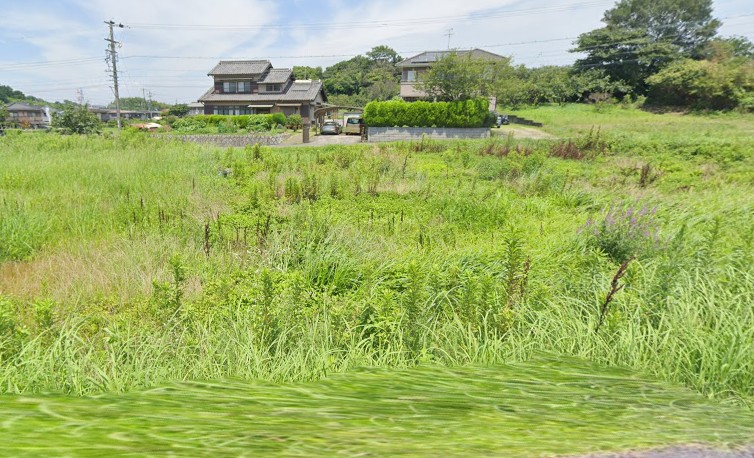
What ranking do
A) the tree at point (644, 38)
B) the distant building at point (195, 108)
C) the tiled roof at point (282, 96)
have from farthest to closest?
1. the distant building at point (195, 108)
2. the tiled roof at point (282, 96)
3. the tree at point (644, 38)

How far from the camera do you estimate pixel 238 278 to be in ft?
12.8

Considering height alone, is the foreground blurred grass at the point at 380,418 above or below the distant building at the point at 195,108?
below

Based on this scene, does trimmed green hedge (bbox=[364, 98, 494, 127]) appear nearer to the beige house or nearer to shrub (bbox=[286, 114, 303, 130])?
shrub (bbox=[286, 114, 303, 130])

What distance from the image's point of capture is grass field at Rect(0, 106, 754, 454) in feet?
6.64

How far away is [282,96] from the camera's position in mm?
44375

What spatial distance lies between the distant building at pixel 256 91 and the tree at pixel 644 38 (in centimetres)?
3040

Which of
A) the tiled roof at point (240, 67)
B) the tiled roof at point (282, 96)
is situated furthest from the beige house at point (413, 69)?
the tiled roof at point (240, 67)

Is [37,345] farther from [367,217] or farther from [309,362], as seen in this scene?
[367,217]

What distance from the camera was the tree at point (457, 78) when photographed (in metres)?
24.9

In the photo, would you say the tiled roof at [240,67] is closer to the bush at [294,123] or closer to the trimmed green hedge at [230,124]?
the trimmed green hedge at [230,124]

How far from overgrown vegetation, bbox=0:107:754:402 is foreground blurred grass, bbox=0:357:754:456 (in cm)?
61

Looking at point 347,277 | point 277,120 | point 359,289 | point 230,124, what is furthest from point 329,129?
point 359,289

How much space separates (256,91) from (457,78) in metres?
28.6

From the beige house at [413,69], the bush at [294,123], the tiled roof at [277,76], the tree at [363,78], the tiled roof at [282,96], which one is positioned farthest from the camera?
the tree at [363,78]
